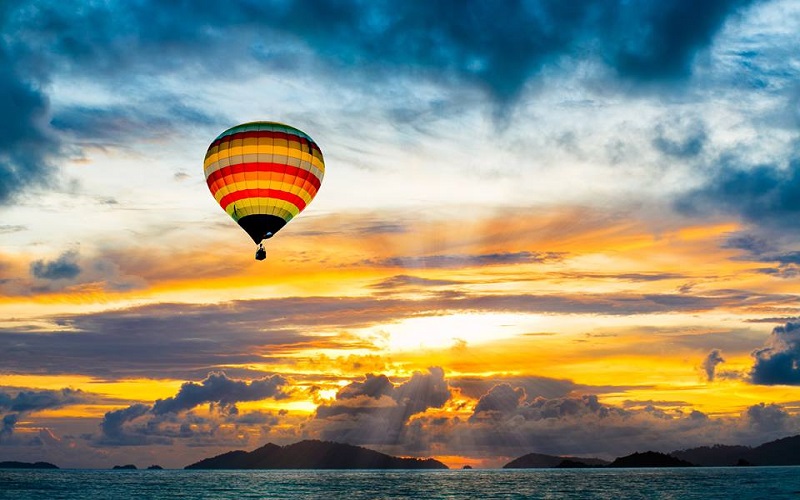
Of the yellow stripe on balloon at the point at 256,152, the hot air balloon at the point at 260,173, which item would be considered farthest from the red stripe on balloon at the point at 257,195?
the yellow stripe on balloon at the point at 256,152

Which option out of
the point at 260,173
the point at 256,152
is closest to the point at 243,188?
the point at 260,173

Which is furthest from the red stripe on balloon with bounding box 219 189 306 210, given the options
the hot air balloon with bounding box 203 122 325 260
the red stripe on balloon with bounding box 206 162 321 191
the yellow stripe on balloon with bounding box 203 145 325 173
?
the yellow stripe on balloon with bounding box 203 145 325 173

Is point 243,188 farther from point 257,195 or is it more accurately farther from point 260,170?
point 260,170

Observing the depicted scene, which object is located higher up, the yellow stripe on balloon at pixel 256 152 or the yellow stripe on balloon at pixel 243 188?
the yellow stripe on balloon at pixel 256 152

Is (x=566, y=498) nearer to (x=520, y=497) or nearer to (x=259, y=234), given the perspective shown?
(x=520, y=497)

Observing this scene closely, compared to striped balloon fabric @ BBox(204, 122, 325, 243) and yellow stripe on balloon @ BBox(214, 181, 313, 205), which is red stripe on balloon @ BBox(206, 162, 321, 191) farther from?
yellow stripe on balloon @ BBox(214, 181, 313, 205)

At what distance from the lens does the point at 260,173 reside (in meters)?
68.1

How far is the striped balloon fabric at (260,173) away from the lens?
68125 millimetres

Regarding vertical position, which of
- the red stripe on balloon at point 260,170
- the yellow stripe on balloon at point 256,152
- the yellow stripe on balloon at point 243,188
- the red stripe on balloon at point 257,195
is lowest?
the red stripe on balloon at point 257,195

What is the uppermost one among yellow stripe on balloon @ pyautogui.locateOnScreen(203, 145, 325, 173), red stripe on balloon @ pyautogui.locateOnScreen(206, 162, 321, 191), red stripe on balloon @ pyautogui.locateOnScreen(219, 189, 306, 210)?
yellow stripe on balloon @ pyautogui.locateOnScreen(203, 145, 325, 173)

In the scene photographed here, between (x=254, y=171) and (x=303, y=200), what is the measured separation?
5728 mm

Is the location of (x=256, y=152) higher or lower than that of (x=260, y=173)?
higher

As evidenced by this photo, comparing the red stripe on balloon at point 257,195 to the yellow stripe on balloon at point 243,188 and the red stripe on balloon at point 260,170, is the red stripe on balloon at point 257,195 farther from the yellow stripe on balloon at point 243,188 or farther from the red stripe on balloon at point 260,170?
the red stripe on balloon at point 260,170

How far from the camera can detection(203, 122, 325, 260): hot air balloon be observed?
224 ft
